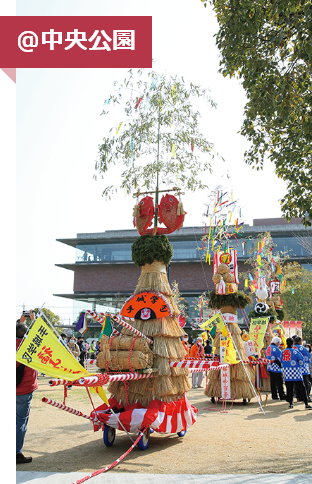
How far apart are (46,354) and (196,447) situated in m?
2.86

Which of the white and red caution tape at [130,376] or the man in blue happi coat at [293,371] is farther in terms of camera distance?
the man in blue happi coat at [293,371]

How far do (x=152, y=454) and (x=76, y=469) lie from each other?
1145 mm

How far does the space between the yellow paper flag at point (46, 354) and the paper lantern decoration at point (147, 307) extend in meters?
1.78

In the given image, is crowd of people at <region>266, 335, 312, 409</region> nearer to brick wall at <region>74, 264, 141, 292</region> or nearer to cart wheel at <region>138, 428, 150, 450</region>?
cart wheel at <region>138, 428, 150, 450</region>

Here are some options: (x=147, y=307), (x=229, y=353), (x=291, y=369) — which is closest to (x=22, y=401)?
(x=147, y=307)

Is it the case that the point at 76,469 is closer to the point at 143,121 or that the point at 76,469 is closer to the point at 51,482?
the point at 51,482

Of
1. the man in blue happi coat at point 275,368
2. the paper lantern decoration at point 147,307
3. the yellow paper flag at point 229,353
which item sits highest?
the paper lantern decoration at point 147,307

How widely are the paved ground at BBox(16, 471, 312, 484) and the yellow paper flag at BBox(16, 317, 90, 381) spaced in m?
1.11

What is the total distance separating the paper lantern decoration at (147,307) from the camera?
616cm

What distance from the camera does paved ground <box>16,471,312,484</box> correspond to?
4.30 meters

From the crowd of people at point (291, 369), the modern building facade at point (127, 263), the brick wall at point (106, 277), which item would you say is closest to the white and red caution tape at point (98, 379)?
the crowd of people at point (291, 369)

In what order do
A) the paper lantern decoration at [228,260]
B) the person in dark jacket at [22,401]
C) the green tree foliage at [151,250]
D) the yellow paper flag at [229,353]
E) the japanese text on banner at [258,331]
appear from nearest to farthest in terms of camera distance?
the person in dark jacket at [22,401] < the green tree foliage at [151,250] < the yellow paper flag at [229,353] < the paper lantern decoration at [228,260] < the japanese text on banner at [258,331]

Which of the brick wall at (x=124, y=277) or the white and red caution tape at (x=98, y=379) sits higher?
the brick wall at (x=124, y=277)

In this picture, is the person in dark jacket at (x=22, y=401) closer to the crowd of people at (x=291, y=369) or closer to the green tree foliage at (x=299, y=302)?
the crowd of people at (x=291, y=369)
